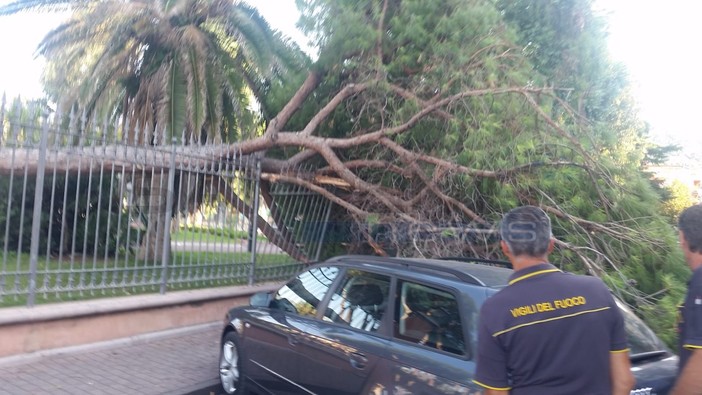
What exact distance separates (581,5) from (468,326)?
9089 mm

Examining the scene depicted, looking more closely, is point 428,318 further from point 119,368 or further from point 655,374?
point 119,368

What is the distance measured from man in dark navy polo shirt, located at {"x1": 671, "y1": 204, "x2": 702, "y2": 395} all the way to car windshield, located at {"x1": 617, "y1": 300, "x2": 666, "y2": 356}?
2.99 ft

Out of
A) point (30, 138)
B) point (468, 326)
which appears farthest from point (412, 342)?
point (30, 138)

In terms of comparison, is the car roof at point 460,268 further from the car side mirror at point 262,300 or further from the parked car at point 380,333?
the car side mirror at point 262,300

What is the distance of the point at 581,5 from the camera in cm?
1099

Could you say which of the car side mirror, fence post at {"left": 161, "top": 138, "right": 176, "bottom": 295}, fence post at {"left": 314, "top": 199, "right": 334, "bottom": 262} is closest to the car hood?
the car side mirror

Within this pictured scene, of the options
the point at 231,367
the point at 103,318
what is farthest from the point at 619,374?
the point at 103,318

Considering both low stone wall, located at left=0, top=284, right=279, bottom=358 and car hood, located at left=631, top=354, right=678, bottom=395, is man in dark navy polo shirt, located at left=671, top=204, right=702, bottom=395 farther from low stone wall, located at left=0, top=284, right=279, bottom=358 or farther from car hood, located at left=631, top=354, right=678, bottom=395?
low stone wall, located at left=0, top=284, right=279, bottom=358

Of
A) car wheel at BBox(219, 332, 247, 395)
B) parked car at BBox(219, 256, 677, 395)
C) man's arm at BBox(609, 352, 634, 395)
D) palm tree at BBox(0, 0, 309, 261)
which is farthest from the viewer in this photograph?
palm tree at BBox(0, 0, 309, 261)

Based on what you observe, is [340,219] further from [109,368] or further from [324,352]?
[324,352]

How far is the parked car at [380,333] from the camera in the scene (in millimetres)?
3580

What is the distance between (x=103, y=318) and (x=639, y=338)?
5.55 metres

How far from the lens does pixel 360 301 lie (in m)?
4.49

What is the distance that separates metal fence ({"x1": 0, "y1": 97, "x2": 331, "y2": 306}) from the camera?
679 centimetres
